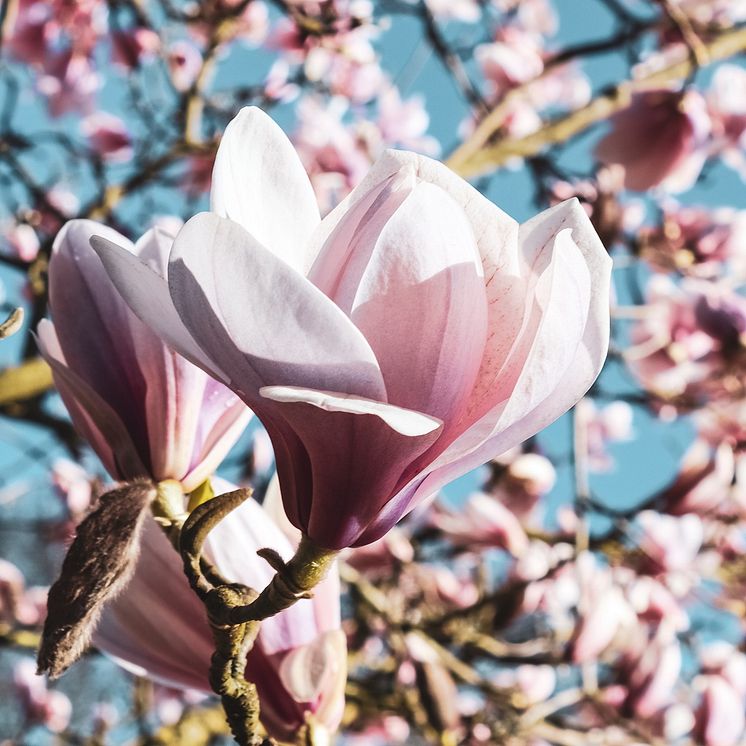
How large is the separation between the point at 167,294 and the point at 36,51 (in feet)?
7.88

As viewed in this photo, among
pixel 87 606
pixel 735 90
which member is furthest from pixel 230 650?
pixel 735 90

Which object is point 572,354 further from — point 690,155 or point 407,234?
point 690,155

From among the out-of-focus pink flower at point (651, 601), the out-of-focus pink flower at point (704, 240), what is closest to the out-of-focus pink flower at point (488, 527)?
the out-of-focus pink flower at point (651, 601)

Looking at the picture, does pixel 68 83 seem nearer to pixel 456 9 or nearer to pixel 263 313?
pixel 456 9

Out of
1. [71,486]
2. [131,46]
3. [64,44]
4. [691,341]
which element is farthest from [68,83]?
[691,341]

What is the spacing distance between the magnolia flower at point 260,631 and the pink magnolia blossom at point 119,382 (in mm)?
31

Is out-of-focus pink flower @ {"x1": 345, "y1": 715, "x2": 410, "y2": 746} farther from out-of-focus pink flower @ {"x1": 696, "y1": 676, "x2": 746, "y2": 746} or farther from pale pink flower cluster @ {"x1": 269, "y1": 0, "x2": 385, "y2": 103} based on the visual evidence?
pale pink flower cluster @ {"x1": 269, "y1": 0, "x2": 385, "y2": 103}

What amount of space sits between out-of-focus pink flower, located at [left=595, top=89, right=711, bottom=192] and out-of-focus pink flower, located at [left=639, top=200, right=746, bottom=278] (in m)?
0.31

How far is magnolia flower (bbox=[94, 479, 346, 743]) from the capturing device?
18.3 inches

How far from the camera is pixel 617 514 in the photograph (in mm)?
1358

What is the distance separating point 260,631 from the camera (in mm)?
469

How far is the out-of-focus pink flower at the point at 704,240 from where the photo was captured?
6.43 ft

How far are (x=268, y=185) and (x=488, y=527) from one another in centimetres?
138

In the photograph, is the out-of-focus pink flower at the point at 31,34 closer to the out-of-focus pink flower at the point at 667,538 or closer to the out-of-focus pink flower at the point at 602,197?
the out-of-focus pink flower at the point at 602,197
